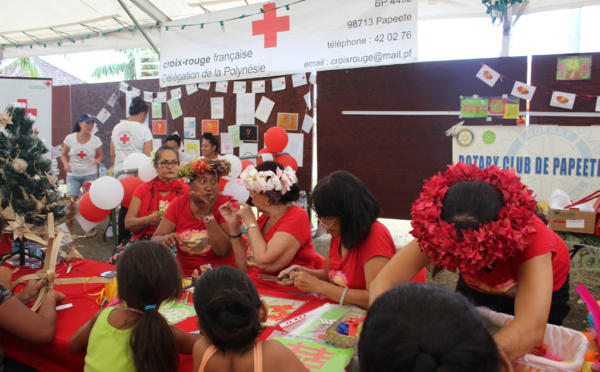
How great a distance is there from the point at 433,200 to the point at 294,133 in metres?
4.55

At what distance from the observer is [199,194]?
3.12 meters

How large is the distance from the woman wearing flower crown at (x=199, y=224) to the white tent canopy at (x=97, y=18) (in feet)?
11.1

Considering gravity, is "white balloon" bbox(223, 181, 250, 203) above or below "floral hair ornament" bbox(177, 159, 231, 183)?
below

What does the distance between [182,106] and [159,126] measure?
85 cm

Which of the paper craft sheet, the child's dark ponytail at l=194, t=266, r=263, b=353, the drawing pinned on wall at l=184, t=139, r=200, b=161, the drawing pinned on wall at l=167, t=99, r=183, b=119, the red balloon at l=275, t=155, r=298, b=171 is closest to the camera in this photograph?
the child's dark ponytail at l=194, t=266, r=263, b=353

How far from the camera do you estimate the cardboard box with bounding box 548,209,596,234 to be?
3.60 metres

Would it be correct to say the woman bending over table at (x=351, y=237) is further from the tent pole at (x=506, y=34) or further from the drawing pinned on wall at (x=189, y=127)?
the drawing pinned on wall at (x=189, y=127)

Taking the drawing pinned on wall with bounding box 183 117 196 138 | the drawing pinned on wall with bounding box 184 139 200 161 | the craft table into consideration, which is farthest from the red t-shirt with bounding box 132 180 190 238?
the drawing pinned on wall with bounding box 183 117 196 138

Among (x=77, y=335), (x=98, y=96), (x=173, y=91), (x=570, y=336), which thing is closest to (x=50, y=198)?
(x=77, y=335)

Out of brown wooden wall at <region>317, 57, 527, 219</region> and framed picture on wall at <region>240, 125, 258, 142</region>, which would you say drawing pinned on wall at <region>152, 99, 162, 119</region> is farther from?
brown wooden wall at <region>317, 57, 527, 219</region>

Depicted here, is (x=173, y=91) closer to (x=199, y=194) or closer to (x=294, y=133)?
(x=294, y=133)

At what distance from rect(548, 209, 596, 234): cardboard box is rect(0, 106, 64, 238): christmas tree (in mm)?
4018

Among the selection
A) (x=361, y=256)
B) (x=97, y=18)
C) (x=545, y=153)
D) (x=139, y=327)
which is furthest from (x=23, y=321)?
(x=97, y=18)

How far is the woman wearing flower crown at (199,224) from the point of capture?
3.03 meters
